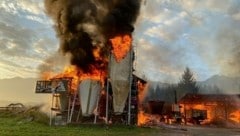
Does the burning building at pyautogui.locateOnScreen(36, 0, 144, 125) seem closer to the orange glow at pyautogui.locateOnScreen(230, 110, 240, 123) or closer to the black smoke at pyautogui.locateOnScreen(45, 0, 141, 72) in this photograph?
the black smoke at pyautogui.locateOnScreen(45, 0, 141, 72)

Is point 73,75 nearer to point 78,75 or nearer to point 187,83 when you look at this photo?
point 78,75

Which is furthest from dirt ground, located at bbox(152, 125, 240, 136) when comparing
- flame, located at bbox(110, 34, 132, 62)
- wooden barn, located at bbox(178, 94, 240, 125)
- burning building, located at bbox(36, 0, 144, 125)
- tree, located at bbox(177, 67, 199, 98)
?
tree, located at bbox(177, 67, 199, 98)

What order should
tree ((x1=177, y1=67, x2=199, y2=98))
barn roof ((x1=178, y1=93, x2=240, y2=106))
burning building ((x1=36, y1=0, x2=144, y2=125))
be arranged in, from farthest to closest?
tree ((x1=177, y1=67, x2=199, y2=98)) → barn roof ((x1=178, y1=93, x2=240, y2=106)) → burning building ((x1=36, y1=0, x2=144, y2=125))

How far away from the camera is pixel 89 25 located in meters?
50.0

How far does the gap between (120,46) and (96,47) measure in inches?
136

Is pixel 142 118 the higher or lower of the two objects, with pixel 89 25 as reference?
lower

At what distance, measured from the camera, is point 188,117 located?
74250 mm

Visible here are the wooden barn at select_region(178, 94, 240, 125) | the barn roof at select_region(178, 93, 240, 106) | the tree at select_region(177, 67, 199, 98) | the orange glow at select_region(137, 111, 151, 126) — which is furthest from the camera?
the tree at select_region(177, 67, 199, 98)

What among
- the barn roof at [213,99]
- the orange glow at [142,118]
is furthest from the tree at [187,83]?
the orange glow at [142,118]

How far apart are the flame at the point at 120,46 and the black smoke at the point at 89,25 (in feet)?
2.56

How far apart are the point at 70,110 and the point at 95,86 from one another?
5.23 m

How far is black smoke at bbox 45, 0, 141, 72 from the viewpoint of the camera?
1962 inches

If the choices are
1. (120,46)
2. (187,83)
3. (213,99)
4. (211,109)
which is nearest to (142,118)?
(120,46)

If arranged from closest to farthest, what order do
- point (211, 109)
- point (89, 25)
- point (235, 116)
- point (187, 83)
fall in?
point (89, 25) → point (235, 116) → point (211, 109) → point (187, 83)
